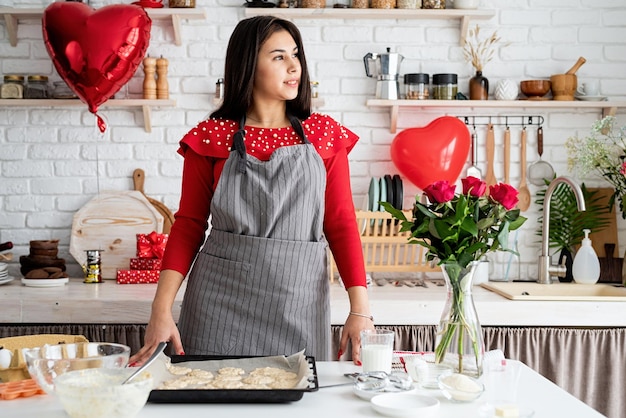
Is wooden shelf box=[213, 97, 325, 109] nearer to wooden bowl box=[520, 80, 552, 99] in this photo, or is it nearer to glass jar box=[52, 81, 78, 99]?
glass jar box=[52, 81, 78, 99]

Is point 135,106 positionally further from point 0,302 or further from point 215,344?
point 215,344

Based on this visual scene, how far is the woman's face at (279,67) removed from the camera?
2238 millimetres

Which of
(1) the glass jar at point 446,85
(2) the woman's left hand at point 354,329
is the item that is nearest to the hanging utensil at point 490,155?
(1) the glass jar at point 446,85

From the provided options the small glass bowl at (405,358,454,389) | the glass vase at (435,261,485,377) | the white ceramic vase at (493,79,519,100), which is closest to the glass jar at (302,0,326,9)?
the white ceramic vase at (493,79,519,100)

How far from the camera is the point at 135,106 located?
3.62 meters

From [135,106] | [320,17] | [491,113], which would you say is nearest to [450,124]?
[491,113]

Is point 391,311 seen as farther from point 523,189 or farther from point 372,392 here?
point 372,392

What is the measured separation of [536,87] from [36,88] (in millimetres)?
2277

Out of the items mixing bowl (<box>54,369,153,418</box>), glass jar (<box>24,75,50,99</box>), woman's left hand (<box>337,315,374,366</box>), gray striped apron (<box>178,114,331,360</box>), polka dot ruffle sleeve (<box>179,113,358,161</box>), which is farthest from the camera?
glass jar (<box>24,75,50,99</box>)

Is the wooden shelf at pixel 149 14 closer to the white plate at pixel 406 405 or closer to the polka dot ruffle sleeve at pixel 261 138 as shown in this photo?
the polka dot ruffle sleeve at pixel 261 138

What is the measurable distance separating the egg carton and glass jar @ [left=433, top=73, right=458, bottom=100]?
87.2 inches

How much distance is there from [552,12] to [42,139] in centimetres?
250

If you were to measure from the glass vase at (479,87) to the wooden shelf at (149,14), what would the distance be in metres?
1.28

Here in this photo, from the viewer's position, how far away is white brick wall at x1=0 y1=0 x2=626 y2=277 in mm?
3617
